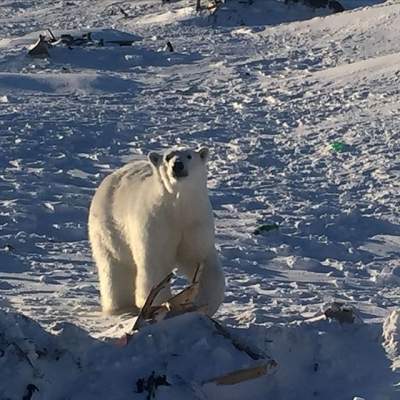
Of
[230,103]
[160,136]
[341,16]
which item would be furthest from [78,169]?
[341,16]

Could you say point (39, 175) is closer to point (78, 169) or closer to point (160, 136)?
point (78, 169)

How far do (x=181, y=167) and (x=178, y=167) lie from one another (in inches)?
0.7

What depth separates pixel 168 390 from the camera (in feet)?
13.7

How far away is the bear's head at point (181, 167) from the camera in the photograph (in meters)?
5.46

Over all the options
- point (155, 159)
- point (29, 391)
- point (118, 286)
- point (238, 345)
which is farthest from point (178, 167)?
point (29, 391)

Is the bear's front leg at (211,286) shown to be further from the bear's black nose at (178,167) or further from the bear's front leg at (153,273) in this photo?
the bear's black nose at (178,167)

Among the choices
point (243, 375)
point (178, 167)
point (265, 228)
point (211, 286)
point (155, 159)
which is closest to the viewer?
point (243, 375)

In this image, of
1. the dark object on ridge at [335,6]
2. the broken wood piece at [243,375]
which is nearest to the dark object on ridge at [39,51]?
the dark object on ridge at [335,6]

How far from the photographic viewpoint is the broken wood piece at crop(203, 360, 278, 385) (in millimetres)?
4254

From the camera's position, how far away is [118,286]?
235 inches

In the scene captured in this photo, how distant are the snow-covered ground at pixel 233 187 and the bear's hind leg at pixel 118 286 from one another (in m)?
0.23

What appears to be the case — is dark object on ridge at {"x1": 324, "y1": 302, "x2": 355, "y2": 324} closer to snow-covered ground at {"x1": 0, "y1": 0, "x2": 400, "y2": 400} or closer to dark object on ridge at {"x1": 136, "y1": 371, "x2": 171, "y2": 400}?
snow-covered ground at {"x1": 0, "y1": 0, "x2": 400, "y2": 400}

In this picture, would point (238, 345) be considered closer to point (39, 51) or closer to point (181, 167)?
point (181, 167)

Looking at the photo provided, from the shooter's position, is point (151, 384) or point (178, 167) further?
point (178, 167)
